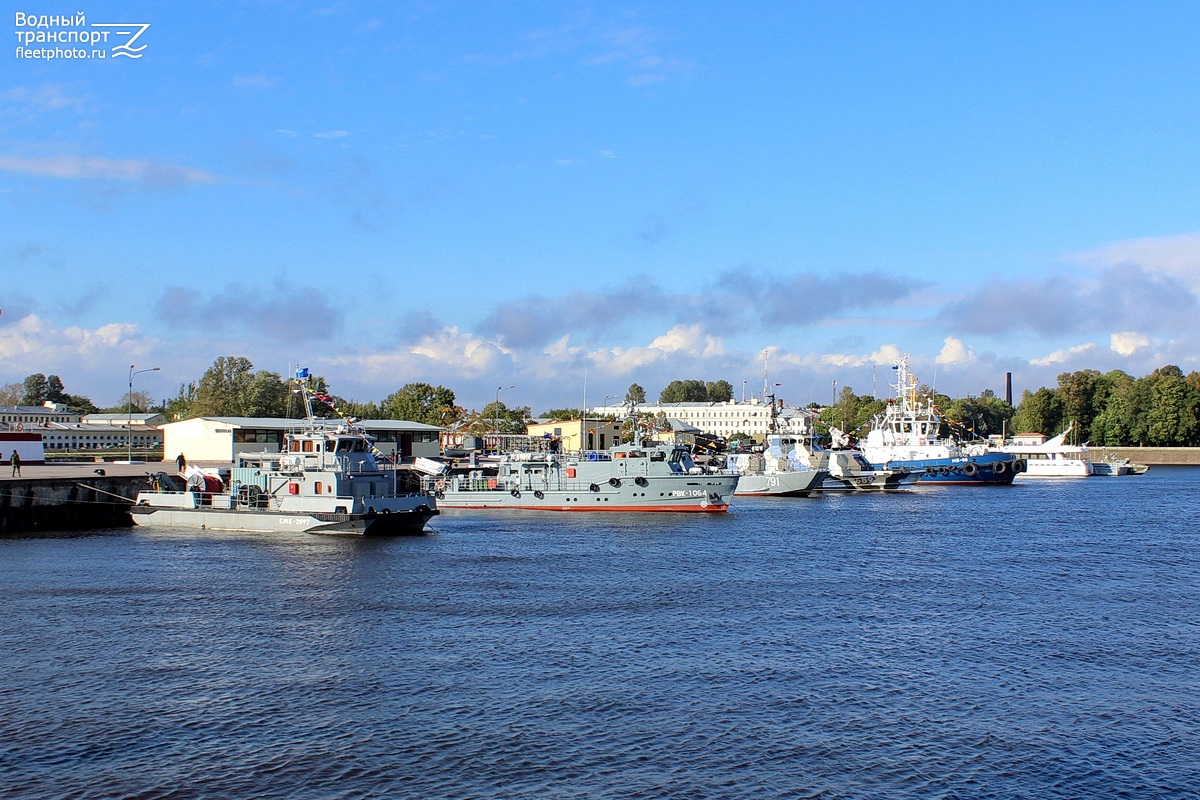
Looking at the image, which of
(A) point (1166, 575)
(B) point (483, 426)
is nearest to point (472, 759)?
(A) point (1166, 575)

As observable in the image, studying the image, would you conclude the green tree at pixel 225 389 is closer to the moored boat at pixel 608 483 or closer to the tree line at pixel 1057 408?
the tree line at pixel 1057 408

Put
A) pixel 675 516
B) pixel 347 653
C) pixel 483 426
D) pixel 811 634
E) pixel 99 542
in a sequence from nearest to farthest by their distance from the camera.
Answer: pixel 347 653 → pixel 811 634 → pixel 99 542 → pixel 675 516 → pixel 483 426

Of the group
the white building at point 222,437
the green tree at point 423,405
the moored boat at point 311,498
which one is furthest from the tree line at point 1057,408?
the moored boat at point 311,498

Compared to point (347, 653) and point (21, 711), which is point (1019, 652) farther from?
point (21, 711)

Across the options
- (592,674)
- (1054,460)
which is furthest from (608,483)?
(1054,460)

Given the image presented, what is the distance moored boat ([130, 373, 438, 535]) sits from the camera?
53000mm

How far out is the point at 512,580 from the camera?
39.9 metres

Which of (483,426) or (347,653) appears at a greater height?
(483,426)

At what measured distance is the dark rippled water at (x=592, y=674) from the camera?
64.5ft

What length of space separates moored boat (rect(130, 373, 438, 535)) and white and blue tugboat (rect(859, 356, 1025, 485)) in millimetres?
70063

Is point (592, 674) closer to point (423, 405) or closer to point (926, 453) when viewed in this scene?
point (926, 453)

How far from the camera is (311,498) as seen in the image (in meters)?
53.6

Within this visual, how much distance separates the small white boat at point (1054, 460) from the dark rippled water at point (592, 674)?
94.1m

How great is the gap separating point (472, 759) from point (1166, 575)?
112ft
